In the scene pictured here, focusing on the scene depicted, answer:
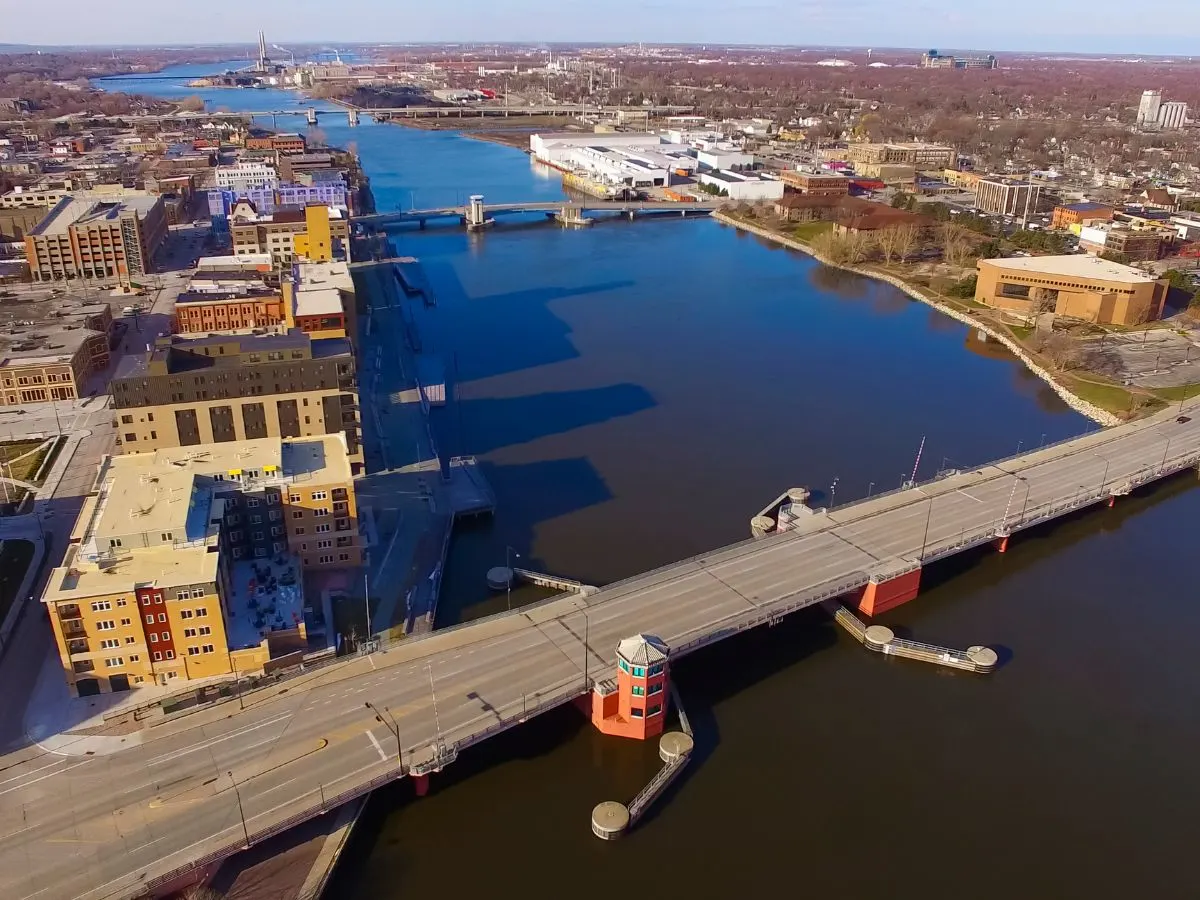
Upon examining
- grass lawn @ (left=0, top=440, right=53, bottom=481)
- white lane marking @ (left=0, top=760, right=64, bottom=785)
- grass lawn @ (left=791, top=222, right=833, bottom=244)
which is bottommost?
white lane marking @ (left=0, top=760, right=64, bottom=785)

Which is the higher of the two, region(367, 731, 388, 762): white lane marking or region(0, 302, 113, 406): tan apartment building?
region(0, 302, 113, 406): tan apartment building

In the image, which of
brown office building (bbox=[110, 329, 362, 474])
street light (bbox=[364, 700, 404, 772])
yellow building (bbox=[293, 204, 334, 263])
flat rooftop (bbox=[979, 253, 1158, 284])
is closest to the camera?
street light (bbox=[364, 700, 404, 772])

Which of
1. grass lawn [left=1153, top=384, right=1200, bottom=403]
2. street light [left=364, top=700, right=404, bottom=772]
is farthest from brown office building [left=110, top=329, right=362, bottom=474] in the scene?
grass lawn [left=1153, top=384, right=1200, bottom=403]

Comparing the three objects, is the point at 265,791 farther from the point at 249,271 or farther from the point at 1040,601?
the point at 249,271

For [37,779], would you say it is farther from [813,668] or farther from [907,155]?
[907,155]

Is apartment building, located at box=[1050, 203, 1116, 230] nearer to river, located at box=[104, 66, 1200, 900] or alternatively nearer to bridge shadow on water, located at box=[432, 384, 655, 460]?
river, located at box=[104, 66, 1200, 900]
